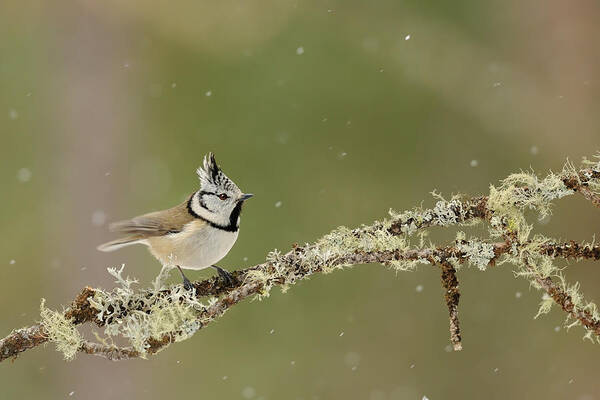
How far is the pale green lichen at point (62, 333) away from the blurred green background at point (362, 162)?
3907mm

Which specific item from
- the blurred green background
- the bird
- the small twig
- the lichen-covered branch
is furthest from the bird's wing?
the blurred green background

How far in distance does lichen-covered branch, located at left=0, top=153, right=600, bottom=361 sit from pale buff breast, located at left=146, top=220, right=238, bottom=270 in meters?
0.53

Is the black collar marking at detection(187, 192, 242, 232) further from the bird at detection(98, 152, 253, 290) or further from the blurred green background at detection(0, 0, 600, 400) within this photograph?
the blurred green background at detection(0, 0, 600, 400)

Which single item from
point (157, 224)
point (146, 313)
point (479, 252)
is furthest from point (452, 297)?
point (157, 224)

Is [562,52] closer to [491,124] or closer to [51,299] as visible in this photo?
[491,124]

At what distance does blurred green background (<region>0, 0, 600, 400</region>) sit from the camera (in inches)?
232

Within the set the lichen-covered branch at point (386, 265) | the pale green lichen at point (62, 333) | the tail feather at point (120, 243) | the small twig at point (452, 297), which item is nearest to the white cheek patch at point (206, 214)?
the tail feather at point (120, 243)

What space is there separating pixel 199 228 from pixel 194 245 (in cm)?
8

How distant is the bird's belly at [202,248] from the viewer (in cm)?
252

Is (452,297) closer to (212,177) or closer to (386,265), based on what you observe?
(386,265)

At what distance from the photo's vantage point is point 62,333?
1797 millimetres

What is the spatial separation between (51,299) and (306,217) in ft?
8.64

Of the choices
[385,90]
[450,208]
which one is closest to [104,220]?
[385,90]

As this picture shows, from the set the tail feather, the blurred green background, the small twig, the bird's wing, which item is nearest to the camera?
the small twig
